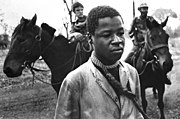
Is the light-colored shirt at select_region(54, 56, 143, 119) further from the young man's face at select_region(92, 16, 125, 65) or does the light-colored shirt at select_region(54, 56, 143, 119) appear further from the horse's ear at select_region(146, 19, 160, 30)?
the horse's ear at select_region(146, 19, 160, 30)

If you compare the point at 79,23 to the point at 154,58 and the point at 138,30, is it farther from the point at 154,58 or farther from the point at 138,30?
the point at 154,58

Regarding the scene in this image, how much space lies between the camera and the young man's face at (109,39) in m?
1.93

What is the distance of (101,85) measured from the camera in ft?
6.47

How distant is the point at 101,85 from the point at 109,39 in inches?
11.7

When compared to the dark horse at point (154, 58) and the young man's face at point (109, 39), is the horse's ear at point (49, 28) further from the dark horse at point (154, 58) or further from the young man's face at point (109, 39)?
the young man's face at point (109, 39)

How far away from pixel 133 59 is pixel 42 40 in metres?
2.43

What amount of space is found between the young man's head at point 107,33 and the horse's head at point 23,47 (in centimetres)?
476

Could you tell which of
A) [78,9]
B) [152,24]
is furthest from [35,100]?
[152,24]

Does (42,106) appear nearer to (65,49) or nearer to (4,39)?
(65,49)

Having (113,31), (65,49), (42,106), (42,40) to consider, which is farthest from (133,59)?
(113,31)

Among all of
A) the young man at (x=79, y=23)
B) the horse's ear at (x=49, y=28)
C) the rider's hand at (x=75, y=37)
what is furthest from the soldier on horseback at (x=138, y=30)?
the horse's ear at (x=49, y=28)

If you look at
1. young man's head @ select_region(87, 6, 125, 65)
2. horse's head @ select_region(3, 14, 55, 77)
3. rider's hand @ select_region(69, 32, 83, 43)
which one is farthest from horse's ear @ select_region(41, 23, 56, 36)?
young man's head @ select_region(87, 6, 125, 65)

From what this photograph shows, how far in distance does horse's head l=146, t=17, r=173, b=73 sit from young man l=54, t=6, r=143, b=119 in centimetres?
497

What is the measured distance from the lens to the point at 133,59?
7945 millimetres
